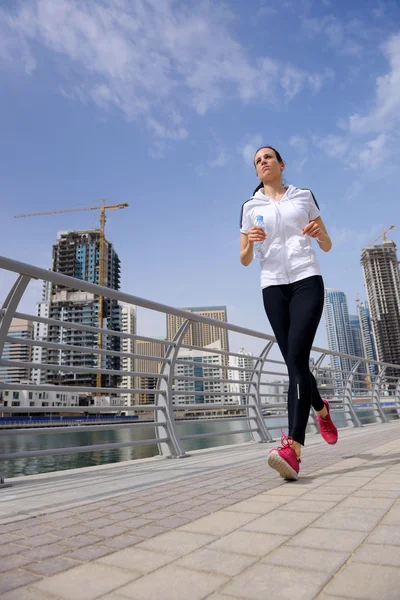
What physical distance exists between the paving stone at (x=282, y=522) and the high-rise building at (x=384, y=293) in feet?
409

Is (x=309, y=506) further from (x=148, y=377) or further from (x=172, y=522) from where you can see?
(x=148, y=377)

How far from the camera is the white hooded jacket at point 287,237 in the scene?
2.81 meters

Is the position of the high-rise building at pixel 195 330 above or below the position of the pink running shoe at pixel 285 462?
above

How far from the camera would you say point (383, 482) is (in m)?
2.25

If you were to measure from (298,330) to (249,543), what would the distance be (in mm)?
1527

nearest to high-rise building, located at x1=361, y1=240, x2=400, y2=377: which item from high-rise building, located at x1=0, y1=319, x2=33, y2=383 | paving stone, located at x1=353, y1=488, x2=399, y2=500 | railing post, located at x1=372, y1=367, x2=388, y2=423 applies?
railing post, located at x1=372, y1=367, x2=388, y2=423

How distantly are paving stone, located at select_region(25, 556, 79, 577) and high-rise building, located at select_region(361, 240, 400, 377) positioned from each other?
12539 cm

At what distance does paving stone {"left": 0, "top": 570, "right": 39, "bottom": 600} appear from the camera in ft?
3.47

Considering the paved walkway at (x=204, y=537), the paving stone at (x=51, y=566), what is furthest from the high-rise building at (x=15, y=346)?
the paving stone at (x=51, y=566)

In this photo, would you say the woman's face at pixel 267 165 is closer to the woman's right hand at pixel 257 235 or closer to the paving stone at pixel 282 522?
the woman's right hand at pixel 257 235

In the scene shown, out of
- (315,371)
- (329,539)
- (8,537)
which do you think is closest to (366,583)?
(329,539)

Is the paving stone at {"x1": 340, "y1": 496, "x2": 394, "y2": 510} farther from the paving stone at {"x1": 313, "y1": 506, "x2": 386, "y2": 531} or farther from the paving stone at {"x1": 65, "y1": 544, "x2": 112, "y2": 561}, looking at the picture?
the paving stone at {"x1": 65, "y1": 544, "x2": 112, "y2": 561}

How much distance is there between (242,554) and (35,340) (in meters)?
1.85

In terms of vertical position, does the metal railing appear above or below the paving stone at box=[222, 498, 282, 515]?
above
